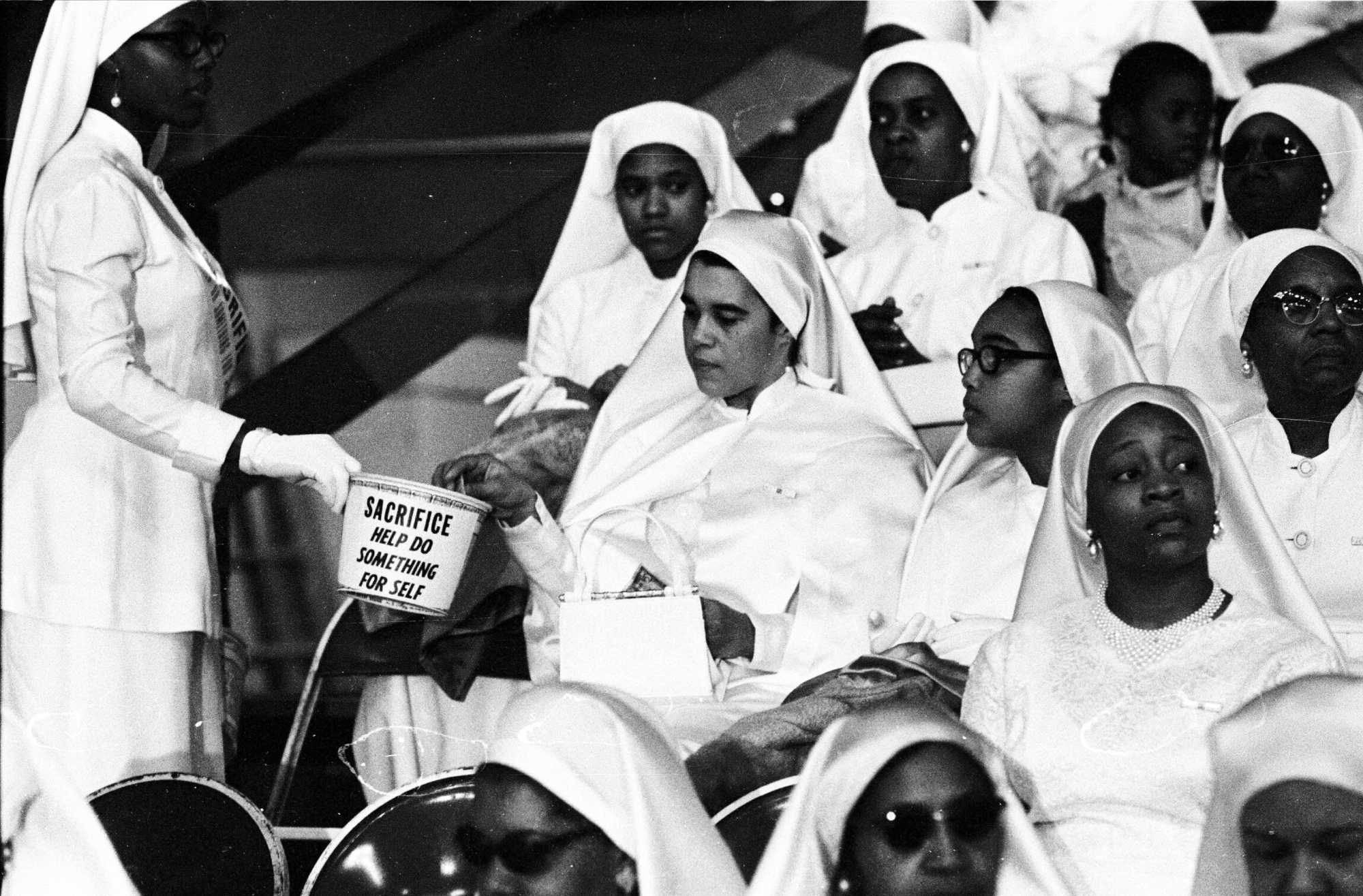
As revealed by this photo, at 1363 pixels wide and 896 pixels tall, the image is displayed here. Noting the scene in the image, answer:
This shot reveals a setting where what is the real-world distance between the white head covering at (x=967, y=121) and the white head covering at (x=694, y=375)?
0.78 m

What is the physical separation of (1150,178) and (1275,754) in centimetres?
250

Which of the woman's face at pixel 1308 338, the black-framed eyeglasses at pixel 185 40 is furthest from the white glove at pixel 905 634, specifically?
the black-framed eyeglasses at pixel 185 40

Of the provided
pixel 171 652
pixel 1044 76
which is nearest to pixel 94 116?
pixel 171 652

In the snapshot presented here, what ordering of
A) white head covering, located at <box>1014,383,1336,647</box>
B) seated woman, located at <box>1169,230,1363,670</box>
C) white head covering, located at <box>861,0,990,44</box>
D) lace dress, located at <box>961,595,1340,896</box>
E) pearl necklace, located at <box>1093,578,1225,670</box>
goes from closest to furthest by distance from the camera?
1. lace dress, located at <box>961,595,1340,896</box>
2. pearl necklace, located at <box>1093,578,1225,670</box>
3. white head covering, located at <box>1014,383,1336,647</box>
4. seated woman, located at <box>1169,230,1363,670</box>
5. white head covering, located at <box>861,0,990,44</box>

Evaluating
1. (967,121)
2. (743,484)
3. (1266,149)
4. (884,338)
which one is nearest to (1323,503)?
→ (1266,149)

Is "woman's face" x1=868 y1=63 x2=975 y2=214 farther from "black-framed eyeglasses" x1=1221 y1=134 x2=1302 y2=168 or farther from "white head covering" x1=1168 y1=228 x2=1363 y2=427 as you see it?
"white head covering" x1=1168 y1=228 x2=1363 y2=427

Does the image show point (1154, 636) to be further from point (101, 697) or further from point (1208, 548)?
point (101, 697)

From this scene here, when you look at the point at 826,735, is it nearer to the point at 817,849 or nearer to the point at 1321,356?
the point at 817,849

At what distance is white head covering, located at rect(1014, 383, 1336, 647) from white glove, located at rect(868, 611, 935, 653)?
29cm

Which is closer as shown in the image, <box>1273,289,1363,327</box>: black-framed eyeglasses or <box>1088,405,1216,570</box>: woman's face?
<box>1088,405,1216,570</box>: woman's face

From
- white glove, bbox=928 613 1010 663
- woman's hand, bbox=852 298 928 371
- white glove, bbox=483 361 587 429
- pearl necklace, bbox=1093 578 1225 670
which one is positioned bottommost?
white glove, bbox=928 613 1010 663

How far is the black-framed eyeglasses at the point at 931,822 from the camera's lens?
3889mm

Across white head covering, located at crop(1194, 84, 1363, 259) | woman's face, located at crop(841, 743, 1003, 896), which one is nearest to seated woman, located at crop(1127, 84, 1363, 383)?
white head covering, located at crop(1194, 84, 1363, 259)

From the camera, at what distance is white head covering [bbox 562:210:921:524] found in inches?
205
